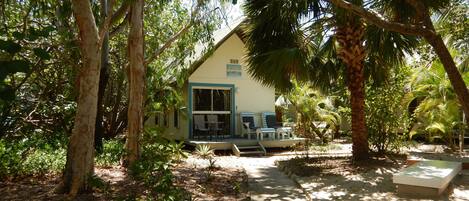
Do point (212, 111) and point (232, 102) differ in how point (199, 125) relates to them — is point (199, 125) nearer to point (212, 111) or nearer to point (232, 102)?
point (212, 111)

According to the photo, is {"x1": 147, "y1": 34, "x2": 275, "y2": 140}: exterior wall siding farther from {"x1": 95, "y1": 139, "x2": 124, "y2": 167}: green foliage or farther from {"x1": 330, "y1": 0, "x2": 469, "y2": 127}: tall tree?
{"x1": 330, "y1": 0, "x2": 469, "y2": 127}: tall tree

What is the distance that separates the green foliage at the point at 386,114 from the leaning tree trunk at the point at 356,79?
0.88 m

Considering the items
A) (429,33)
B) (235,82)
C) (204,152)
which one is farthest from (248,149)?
(429,33)

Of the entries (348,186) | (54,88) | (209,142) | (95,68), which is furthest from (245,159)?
(95,68)

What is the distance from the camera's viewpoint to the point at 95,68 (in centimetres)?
660

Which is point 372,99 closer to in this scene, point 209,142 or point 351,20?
point 351,20

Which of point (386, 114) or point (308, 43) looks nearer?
point (308, 43)

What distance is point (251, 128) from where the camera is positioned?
16.5 metres

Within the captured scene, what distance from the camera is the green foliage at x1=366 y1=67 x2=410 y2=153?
11.5 meters

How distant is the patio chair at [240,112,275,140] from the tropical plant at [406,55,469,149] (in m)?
5.38

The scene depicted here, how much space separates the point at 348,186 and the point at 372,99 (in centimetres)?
443

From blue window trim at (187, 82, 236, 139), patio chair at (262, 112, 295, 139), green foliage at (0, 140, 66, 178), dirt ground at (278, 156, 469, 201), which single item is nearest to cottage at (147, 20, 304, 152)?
blue window trim at (187, 82, 236, 139)

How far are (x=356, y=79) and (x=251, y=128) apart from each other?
6.47m

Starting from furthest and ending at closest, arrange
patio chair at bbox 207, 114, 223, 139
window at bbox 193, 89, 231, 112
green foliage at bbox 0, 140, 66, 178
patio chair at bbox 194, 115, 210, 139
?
1. window at bbox 193, 89, 231, 112
2. patio chair at bbox 194, 115, 210, 139
3. patio chair at bbox 207, 114, 223, 139
4. green foliage at bbox 0, 140, 66, 178
